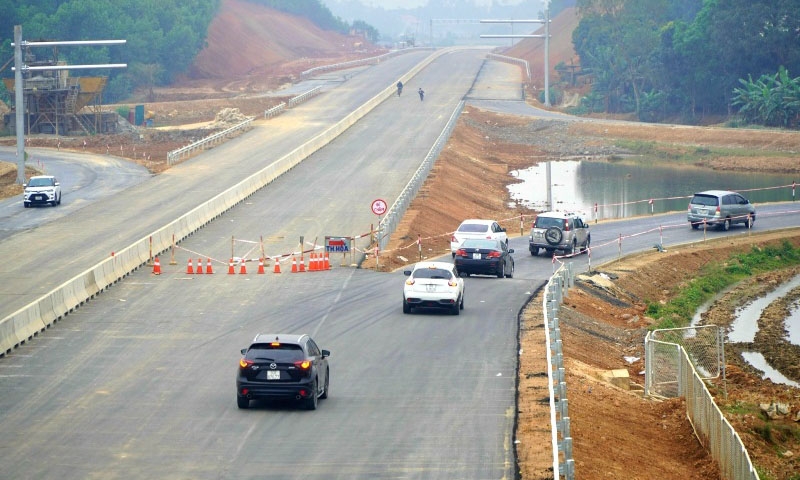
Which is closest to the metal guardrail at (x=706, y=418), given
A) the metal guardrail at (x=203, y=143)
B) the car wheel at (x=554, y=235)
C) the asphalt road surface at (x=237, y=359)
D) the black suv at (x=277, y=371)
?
the asphalt road surface at (x=237, y=359)

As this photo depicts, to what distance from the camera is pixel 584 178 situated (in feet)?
307

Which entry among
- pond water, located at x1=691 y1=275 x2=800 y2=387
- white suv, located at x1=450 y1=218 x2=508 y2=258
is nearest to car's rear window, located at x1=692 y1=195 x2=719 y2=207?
pond water, located at x1=691 y1=275 x2=800 y2=387

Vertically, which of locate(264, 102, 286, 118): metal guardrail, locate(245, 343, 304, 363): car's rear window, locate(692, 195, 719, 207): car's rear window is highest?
locate(264, 102, 286, 118): metal guardrail

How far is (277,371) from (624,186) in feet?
223

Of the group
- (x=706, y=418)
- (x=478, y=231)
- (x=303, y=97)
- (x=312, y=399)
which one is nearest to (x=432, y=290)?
(x=312, y=399)

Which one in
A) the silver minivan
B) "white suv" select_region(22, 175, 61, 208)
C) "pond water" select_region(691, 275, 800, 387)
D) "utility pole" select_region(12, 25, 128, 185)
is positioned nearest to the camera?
"pond water" select_region(691, 275, 800, 387)

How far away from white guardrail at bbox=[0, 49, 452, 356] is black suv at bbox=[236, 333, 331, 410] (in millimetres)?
9693

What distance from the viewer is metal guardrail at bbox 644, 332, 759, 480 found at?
20344 millimetres

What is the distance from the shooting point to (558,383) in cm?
2427

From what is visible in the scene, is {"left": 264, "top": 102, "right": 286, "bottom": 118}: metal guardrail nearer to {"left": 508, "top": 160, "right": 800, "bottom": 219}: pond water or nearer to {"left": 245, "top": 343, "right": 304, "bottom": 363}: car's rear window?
{"left": 508, "top": 160, "right": 800, "bottom": 219}: pond water

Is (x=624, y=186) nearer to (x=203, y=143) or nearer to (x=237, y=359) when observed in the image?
(x=203, y=143)

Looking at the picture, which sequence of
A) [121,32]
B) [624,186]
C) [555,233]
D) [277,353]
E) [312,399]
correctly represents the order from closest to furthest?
[277,353] → [312,399] → [555,233] → [624,186] → [121,32]

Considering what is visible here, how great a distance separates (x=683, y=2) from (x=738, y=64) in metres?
34.0

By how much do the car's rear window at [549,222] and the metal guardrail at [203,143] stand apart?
108 feet
